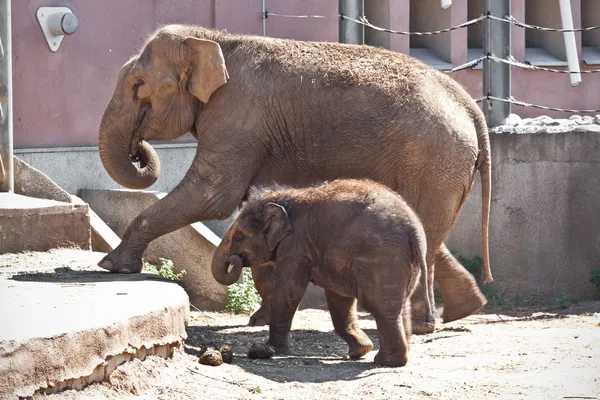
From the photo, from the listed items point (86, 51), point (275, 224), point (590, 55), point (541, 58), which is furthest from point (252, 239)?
point (590, 55)

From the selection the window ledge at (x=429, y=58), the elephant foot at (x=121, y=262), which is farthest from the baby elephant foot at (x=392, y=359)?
the window ledge at (x=429, y=58)

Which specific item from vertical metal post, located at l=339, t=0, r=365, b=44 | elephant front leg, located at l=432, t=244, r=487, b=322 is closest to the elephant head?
elephant front leg, located at l=432, t=244, r=487, b=322

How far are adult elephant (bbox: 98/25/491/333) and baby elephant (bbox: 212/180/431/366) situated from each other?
827 millimetres

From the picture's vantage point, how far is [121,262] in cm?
808

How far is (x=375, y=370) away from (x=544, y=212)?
5229 millimetres

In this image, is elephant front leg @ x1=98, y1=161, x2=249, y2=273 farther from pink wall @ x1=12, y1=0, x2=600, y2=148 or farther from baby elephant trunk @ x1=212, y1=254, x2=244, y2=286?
pink wall @ x1=12, y1=0, x2=600, y2=148

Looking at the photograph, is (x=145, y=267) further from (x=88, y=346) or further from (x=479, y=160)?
(x=88, y=346)

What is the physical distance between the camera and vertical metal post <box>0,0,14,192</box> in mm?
9289

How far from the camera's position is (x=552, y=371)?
23.0ft

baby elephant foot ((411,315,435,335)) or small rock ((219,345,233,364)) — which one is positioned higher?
small rock ((219,345,233,364))

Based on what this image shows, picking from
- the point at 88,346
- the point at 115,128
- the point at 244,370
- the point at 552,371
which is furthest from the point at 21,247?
the point at 552,371

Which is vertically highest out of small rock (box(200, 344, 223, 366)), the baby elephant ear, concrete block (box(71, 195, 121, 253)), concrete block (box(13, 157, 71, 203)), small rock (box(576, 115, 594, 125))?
small rock (box(576, 115, 594, 125))

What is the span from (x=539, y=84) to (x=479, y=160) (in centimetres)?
855

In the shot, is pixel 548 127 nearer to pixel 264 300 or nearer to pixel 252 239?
pixel 264 300
